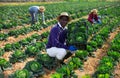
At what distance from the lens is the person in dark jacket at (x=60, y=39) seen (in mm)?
6910

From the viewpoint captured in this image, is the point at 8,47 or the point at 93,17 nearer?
the point at 8,47

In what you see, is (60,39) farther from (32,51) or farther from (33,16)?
(33,16)

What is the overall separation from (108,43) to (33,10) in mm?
4975

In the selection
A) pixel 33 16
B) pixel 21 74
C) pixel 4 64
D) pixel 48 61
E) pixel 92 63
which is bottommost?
pixel 92 63

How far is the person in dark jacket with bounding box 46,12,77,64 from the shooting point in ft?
22.7

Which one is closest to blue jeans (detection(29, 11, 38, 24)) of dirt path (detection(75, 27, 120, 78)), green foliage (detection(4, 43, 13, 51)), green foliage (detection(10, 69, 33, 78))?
green foliage (detection(4, 43, 13, 51))

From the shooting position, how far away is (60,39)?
7164mm

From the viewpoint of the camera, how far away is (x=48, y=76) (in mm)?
6969

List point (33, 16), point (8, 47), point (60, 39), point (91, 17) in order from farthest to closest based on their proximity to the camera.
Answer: point (33, 16)
point (91, 17)
point (8, 47)
point (60, 39)

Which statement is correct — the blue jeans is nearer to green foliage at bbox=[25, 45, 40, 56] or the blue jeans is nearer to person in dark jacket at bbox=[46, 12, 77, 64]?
green foliage at bbox=[25, 45, 40, 56]

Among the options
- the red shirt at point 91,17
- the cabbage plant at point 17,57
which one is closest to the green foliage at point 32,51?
the cabbage plant at point 17,57

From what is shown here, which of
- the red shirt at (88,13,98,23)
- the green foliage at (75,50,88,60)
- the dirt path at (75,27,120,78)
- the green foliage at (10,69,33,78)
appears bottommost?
the dirt path at (75,27,120,78)

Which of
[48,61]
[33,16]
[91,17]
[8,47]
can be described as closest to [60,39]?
[48,61]

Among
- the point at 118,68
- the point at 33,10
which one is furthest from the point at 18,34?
the point at 118,68
